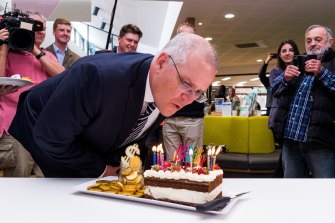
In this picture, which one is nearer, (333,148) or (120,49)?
(333,148)

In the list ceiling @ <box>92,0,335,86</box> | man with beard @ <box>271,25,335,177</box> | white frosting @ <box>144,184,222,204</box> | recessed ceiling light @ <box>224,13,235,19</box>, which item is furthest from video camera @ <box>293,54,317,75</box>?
recessed ceiling light @ <box>224,13,235,19</box>

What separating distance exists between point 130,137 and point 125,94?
0.70ft

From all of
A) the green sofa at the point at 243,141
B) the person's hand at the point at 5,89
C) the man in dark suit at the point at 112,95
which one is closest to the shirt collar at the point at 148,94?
the man in dark suit at the point at 112,95

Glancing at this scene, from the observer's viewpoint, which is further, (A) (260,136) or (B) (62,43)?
(A) (260,136)

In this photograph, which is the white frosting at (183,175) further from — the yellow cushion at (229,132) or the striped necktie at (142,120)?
the yellow cushion at (229,132)

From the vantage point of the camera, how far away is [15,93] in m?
1.86

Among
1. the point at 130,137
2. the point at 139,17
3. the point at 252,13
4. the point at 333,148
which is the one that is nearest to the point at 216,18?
the point at 252,13

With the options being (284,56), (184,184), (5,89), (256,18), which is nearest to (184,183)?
(184,184)

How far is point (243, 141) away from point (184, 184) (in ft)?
8.80

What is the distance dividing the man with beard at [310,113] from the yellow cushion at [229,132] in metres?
1.38

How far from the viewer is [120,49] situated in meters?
2.49

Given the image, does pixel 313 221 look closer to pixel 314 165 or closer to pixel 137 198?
pixel 137 198

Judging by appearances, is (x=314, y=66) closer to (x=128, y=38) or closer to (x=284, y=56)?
(x=284, y=56)

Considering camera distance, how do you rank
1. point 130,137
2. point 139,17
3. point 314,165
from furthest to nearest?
1. point 139,17
2. point 314,165
3. point 130,137
